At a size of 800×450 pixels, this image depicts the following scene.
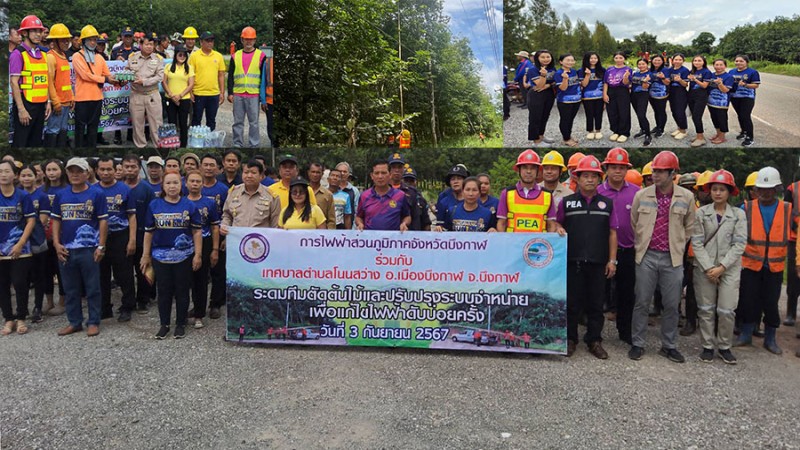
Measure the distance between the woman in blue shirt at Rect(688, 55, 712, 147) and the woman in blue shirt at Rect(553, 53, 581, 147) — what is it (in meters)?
1.71

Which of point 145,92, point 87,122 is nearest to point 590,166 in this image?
point 145,92

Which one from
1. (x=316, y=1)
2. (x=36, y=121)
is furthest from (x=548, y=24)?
(x=36, y=121)

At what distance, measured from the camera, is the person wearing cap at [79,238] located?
6.01m

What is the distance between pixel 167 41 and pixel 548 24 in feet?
21.4

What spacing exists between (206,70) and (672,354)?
8412 mm

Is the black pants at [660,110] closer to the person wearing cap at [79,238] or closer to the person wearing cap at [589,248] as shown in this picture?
the person wearing cap at [589,248]

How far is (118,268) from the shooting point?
261 inches

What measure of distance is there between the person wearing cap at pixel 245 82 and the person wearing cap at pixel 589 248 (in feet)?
22.7

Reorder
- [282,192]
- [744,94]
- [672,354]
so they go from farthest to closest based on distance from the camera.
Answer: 1. [744,94]
2. [282,192]
3. [672,354]

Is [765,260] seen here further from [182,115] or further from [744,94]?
[182,115]

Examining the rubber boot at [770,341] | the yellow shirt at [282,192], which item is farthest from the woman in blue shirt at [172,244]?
the rubber boot at [770,341]

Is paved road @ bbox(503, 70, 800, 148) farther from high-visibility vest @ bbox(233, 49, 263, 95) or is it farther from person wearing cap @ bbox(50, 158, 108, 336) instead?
person wearing cap @ bbox(50, 158, 108, 336)

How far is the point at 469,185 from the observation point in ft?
18.7

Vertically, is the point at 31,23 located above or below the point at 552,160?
above
